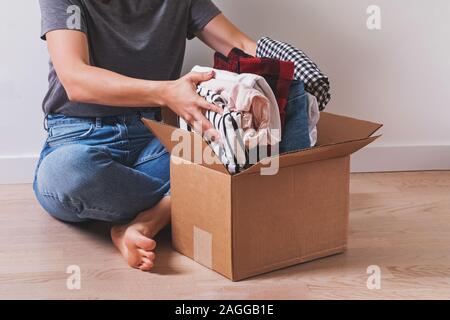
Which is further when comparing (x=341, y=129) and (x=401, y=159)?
(x=401, y=159)

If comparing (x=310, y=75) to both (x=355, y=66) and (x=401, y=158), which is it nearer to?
(x=355, y=66)

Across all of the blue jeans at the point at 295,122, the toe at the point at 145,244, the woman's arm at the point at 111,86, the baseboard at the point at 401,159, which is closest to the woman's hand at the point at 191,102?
the woman's arm at the point at 111,86

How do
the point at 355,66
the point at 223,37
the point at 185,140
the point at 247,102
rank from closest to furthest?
the point at 247,102, the point at 185,140, the point at 223,37, the point at 355,66

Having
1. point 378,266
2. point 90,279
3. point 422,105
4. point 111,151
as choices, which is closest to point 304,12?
point 422,105

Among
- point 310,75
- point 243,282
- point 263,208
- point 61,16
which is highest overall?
point 61,16

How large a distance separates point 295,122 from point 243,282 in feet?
0.96

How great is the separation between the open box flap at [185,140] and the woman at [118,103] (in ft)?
0.10

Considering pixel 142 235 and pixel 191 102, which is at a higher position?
pixel 191 102

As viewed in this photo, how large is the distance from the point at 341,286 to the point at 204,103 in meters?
0.39

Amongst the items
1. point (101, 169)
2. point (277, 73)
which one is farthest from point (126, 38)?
point (277, 73)

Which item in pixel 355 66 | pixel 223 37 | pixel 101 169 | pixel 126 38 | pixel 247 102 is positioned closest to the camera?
pixel 247 102

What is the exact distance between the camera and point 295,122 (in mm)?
1169

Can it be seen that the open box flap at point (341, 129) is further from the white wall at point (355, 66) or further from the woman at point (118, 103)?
the white wall at point (355, 66)

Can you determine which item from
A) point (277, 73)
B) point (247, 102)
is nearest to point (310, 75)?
point (277, 73)
